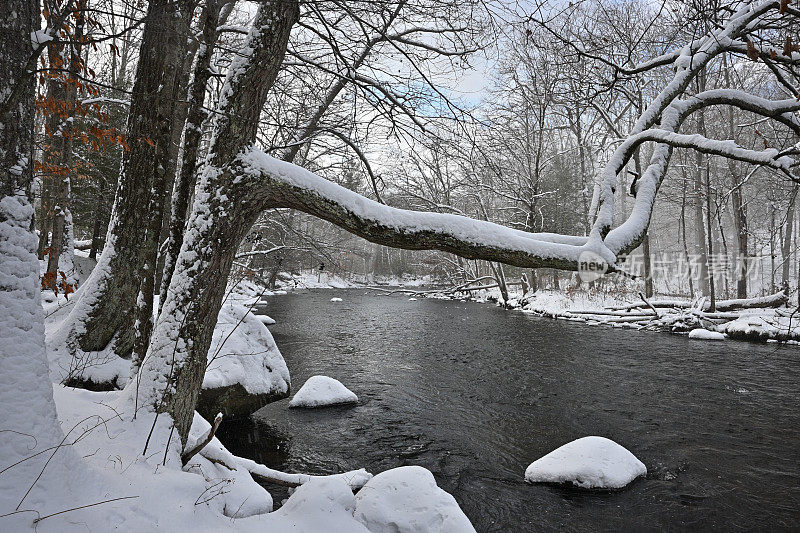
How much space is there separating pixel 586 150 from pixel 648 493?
2324 cm

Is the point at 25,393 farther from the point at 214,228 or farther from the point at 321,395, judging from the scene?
the point at 321,395

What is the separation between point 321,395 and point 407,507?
4.13m

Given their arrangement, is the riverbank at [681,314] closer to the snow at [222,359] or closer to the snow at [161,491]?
the snow at [222,359]

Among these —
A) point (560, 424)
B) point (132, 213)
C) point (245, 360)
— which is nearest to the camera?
point (132, 213)

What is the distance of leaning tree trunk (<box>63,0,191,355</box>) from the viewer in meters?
4.05

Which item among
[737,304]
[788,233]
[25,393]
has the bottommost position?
[737,304]

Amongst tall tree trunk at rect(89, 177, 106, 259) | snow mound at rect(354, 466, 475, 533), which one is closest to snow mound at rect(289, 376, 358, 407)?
snow mound at rect(354, 466, 475, 533)

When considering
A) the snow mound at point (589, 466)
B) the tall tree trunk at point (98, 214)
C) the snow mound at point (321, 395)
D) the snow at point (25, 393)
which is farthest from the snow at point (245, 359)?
the tall tree trunk at point (98, 214)

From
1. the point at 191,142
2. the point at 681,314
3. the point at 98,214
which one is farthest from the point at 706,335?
the point at 98,214

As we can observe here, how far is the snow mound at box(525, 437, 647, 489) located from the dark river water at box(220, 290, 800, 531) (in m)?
0.12

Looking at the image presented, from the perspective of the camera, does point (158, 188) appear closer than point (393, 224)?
No

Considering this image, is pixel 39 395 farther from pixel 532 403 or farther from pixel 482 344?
pixel 482 344

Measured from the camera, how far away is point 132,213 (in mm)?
4258

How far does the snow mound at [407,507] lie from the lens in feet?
10.5
